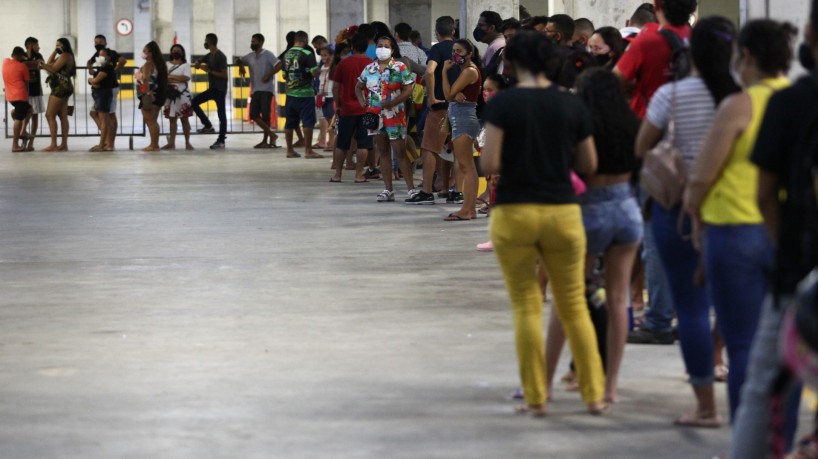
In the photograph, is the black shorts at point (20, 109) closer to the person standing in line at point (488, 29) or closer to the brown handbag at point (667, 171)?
the person standing in line at point (488, 29)

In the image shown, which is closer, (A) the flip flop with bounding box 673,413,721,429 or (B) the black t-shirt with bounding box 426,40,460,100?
(A) the flip flop with bounding box 673,413,721,429

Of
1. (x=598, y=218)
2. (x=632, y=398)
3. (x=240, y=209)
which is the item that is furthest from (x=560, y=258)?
(x=240, y=209)

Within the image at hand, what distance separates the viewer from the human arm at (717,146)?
5078 mm

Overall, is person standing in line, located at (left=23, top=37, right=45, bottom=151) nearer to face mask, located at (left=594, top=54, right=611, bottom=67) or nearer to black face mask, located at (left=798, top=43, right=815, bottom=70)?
face mask, located at (left=594, top=54, right=611, bottom=67)

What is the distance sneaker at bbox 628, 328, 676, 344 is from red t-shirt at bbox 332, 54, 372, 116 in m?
10.1

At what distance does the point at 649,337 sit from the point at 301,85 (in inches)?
589

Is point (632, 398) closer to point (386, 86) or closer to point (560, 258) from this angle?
point (560, 258)

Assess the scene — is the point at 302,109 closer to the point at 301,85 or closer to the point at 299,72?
the point at 301,85

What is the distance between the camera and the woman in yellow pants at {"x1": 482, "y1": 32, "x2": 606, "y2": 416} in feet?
19.4

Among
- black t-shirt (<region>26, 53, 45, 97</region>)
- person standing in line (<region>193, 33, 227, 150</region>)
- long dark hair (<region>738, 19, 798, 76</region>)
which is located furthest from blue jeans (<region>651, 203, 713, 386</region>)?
black t-shirt (<region>26, 53, 45, 97</region>)

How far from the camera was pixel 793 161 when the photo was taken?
4.30 metres

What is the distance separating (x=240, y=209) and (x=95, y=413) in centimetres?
874

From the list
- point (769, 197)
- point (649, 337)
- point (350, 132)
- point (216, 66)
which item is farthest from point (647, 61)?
point (216, 66)

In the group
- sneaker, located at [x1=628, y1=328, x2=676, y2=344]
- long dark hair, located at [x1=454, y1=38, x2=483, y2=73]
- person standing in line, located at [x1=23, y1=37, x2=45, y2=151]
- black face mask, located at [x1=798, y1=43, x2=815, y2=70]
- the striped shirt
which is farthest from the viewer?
person standing in line, located at [x1=23, y1=37, x2=45, y2=151]
